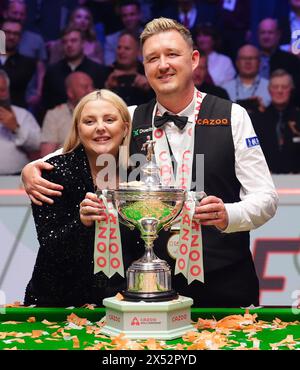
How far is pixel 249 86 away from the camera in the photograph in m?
4.73

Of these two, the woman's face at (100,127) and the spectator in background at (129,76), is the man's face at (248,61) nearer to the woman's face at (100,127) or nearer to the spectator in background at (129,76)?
the spectator in background at (129,76)

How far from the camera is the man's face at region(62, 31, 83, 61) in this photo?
4.74 m

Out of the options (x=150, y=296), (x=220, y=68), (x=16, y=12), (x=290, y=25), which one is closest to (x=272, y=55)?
(x=290, y=25)

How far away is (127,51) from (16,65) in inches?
30.5

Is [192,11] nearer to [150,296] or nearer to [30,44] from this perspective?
[30,44]

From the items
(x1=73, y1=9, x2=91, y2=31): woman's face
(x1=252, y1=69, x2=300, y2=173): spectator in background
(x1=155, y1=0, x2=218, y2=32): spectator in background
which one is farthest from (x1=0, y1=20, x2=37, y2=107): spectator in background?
(x1=252, y1=69, x2=300, y2=173): spectator in background

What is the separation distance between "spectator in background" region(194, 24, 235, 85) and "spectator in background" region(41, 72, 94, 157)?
2.70 ft

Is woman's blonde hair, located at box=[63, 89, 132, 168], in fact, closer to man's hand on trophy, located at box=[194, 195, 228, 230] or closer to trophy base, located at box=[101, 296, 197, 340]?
man's hand on trophy, located at box=[194, 195, 228, 230]

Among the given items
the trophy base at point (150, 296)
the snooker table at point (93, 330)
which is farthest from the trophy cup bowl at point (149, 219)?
the snooker table at point (93, 330)

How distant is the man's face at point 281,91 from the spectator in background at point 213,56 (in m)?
0.30

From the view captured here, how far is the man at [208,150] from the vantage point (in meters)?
2.14

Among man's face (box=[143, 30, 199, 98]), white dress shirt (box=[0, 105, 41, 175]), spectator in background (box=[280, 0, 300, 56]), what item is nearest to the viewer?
man's face (box=[143, 30, 199, 98])
